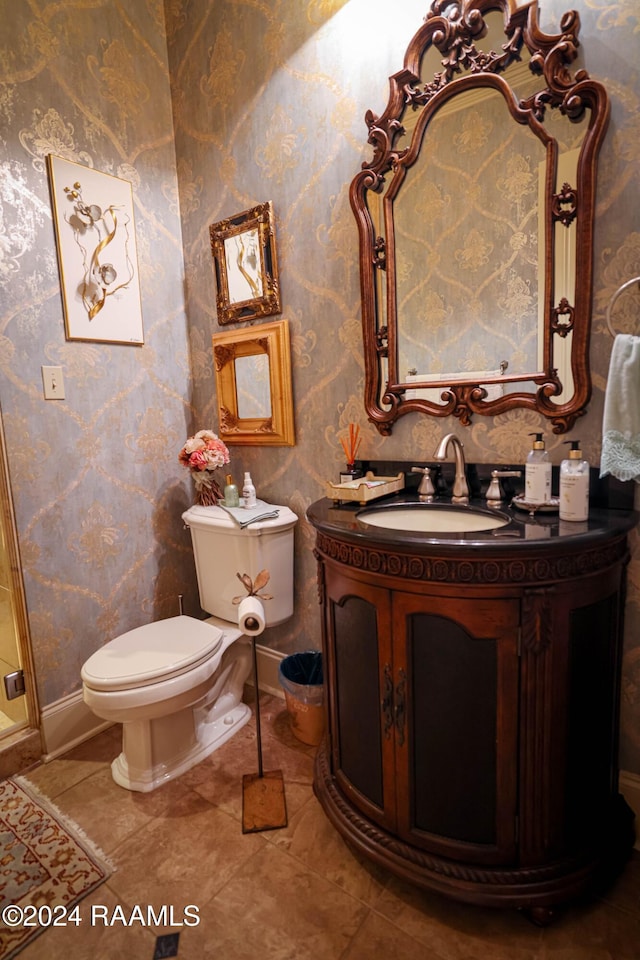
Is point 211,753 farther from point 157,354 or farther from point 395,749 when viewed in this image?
point 157,354

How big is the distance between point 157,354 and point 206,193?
71cm

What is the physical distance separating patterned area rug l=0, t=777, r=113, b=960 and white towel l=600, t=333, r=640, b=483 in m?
1.69

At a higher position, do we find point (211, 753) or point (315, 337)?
point (315, 337)

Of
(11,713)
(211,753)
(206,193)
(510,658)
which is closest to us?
(510,658)

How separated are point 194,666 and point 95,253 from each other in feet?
5.17

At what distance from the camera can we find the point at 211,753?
5.89ft

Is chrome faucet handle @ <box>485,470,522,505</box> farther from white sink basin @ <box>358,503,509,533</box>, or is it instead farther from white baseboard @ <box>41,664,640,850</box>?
white baseboard @ <box>41,664,640,850</box>

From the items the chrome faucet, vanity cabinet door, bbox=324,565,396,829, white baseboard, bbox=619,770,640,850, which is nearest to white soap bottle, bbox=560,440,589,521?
the chrome faucet

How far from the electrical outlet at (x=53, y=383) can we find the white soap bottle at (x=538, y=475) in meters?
1.63

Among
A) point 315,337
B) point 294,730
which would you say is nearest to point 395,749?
point 294,730

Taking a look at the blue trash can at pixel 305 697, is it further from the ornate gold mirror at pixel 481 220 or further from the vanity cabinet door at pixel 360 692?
the ornate gold mirror at pixel 481 220

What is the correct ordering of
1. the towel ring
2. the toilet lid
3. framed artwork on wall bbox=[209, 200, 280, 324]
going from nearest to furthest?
the towel ring
the toilet lid
framed artwork on wall bbox=[209, 200, 280, 324]

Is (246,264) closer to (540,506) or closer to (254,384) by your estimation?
(254,384)

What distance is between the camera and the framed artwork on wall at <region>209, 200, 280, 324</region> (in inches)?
74.5
